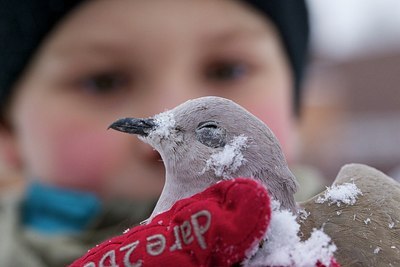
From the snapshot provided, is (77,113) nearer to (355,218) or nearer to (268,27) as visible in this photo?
(268,27)

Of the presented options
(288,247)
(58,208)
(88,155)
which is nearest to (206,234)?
(288,247)

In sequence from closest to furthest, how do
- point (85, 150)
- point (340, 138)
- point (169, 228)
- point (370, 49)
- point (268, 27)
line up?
1. point (169, 228)
2. point (85, 150)
3. point (268, 27)
4. point (340, 138)
5. point (370, 49)

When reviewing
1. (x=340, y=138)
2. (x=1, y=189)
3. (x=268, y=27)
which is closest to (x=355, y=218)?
(x=268, y=27)

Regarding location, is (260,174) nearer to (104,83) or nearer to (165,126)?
(165,126)

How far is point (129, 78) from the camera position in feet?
4.21

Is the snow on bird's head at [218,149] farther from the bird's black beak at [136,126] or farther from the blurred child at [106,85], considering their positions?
the blurred child at [106,85]

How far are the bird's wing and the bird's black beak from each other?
6.3 inches

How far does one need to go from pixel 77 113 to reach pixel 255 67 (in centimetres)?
42

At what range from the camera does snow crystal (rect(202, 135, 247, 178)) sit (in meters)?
0.49


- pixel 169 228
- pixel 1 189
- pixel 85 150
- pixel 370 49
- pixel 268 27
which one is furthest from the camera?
pixel 370 49

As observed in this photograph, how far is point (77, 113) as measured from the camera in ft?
4.23

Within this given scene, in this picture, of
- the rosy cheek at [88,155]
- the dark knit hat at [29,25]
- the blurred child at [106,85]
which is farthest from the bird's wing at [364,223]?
the dark knit hat at [29,25]

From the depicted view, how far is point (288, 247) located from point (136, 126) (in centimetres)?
19

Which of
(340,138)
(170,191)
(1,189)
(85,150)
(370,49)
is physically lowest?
(340,138)
